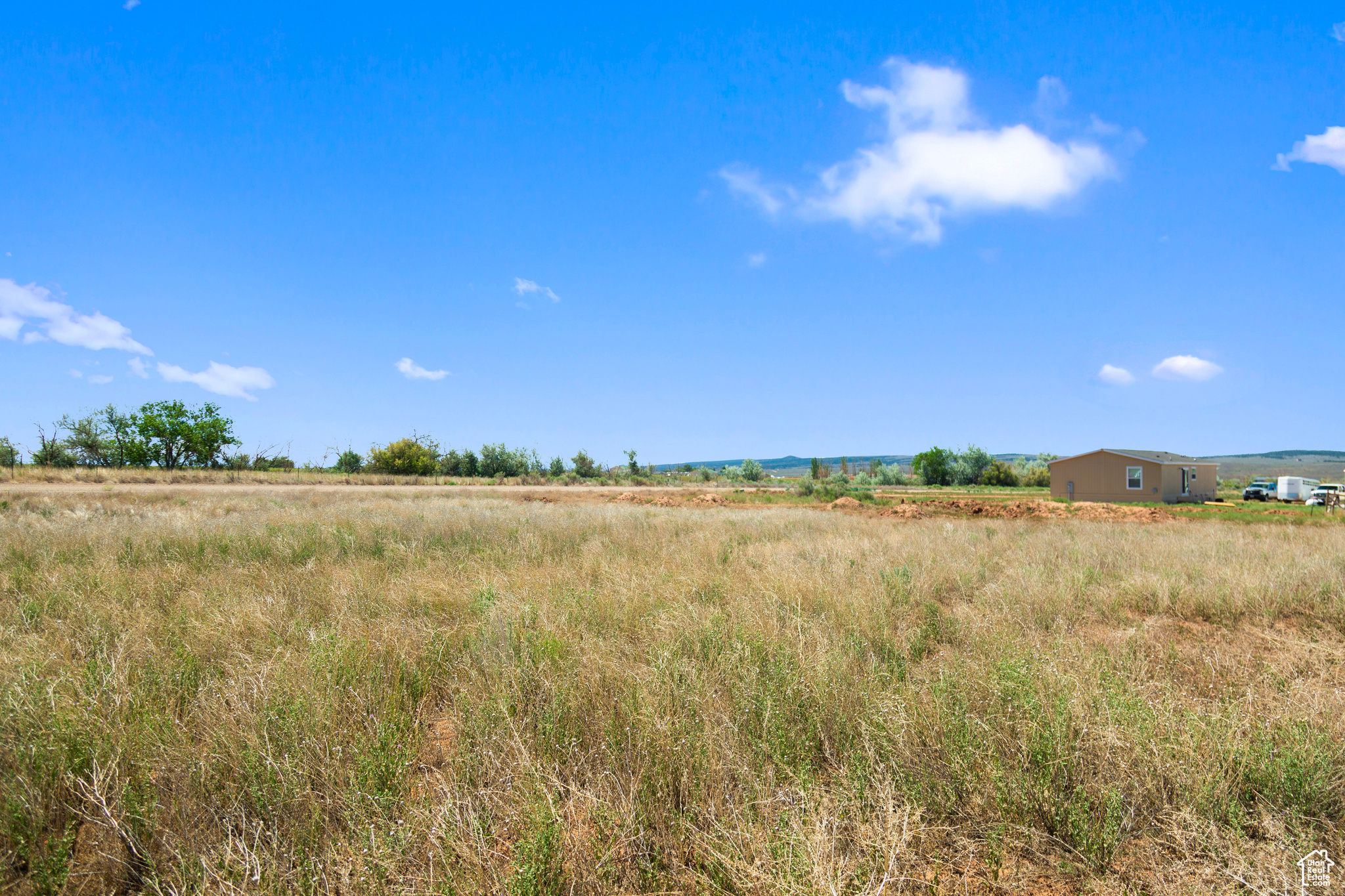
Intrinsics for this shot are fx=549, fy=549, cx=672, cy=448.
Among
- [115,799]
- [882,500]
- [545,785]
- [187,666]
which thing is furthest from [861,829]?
[882,500]

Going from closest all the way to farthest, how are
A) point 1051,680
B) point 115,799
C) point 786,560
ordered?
point 115,799, point 1051,680, point 786,560

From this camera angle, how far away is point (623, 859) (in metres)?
2.25

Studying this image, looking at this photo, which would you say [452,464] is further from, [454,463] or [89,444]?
[89,444]

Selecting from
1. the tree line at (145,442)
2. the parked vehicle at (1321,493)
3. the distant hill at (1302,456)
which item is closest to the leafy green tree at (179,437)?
the tree line at (145,442)

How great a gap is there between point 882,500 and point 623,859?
26500mm

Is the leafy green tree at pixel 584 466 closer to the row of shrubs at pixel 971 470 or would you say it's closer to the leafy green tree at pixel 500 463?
the leafy green tree at pixel 500 463

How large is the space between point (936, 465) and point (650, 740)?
207ft

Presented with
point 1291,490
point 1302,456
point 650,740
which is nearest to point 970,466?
point 1291,490

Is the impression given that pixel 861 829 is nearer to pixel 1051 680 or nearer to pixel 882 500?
pixel 1051 680

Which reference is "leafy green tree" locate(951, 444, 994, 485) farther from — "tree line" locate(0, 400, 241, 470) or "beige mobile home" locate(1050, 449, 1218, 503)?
"tree line" locate(0, 400, 241, 470)

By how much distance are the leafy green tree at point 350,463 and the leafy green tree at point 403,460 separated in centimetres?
86

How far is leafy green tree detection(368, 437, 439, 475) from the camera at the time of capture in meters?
49.5

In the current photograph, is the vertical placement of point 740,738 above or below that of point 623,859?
above

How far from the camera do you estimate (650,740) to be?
2854mm
